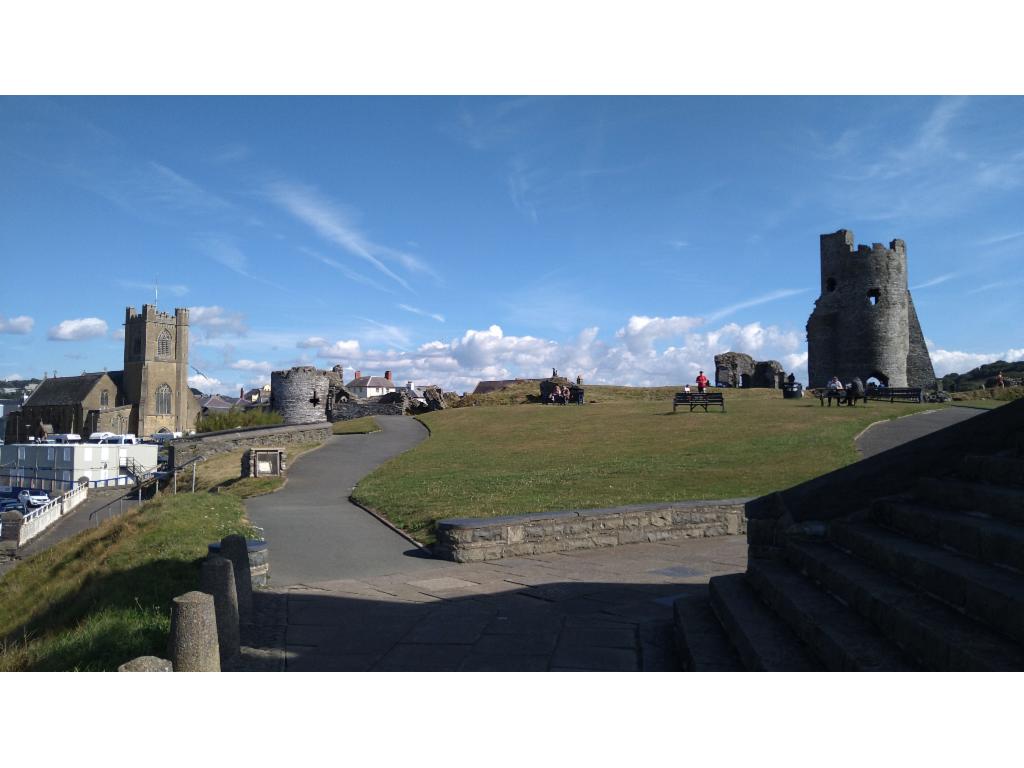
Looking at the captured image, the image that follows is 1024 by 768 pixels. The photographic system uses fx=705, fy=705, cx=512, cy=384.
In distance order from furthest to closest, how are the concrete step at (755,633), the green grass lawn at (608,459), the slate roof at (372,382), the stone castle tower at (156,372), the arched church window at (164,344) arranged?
the slate roof at (372,382)
the arched church window at (164,344)
the stone castle tower at (156,372)
the green grass lawn at (608,459)
the concrete step at (755,633)

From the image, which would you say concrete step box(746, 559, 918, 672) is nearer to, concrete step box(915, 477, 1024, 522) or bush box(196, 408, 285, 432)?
concrete step box(915, 477, 1024, 522)

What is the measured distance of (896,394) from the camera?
33.7m

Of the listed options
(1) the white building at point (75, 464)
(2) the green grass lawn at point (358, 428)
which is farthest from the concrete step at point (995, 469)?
(1) the white building at point (75, 464)

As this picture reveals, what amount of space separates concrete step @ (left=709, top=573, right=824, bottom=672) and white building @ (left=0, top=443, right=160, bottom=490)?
4308 cm

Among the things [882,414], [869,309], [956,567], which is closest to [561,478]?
[956,567]

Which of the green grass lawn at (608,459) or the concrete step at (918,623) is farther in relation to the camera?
the green grass lawn at (608,459)

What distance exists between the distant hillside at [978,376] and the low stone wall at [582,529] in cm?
4203

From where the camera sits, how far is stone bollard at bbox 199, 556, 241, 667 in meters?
5.02

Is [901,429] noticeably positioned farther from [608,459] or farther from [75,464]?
[75,464]

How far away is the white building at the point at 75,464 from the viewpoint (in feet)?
145

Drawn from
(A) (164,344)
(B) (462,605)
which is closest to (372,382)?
(A) (164,344)

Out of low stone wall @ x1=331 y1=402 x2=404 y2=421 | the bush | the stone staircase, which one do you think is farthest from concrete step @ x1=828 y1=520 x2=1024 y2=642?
low stone wall @ x1=331 y1=402 x2=404 y2=421

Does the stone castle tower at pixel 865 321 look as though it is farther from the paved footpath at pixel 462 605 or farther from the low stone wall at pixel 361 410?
the paved footpath at pixel 462 605

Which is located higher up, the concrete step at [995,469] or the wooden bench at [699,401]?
the wooden bench at [699,401]
